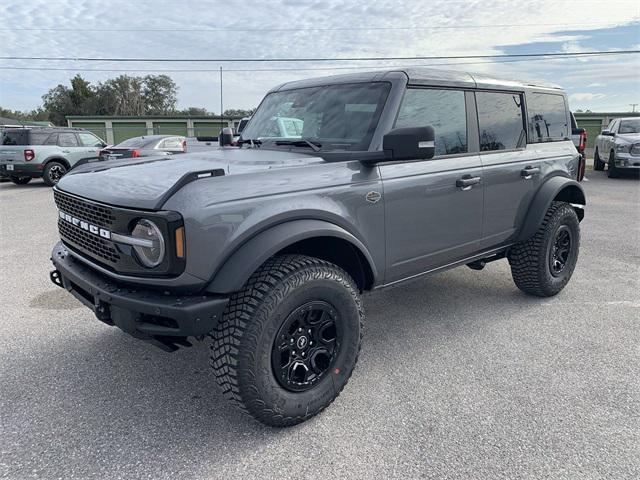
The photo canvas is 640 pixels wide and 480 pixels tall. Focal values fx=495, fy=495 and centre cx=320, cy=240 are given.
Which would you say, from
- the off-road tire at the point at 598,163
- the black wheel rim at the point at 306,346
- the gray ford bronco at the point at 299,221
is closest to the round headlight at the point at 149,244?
the gray ford bronco at the point at 299,221

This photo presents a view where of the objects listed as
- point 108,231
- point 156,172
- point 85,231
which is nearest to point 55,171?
point 85,231

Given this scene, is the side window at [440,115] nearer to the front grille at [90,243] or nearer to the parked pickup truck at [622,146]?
the front grille at [90,243]

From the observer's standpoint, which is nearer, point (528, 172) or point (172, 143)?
point (528, 172)

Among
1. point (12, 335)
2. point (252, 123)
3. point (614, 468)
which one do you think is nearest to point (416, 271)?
point (614, 468)

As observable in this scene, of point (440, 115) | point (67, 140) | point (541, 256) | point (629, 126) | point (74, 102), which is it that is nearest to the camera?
point (440, 115)

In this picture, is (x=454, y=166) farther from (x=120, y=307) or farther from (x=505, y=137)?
(x=120, y=307)

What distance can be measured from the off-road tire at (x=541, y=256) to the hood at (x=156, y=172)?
2.40m

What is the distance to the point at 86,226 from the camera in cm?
276

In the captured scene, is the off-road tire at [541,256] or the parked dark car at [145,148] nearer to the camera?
the off-road tire at [541,256]

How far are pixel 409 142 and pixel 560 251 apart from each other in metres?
2.78

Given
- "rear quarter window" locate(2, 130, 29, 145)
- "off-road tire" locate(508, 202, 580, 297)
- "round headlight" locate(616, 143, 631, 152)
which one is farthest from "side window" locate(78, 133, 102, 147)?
"round headlight" locate(616, 143, 631, 152)

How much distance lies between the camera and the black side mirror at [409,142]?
2703 millimetres

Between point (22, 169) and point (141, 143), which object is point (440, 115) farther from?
point (22, 169)

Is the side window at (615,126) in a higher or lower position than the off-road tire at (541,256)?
higher
